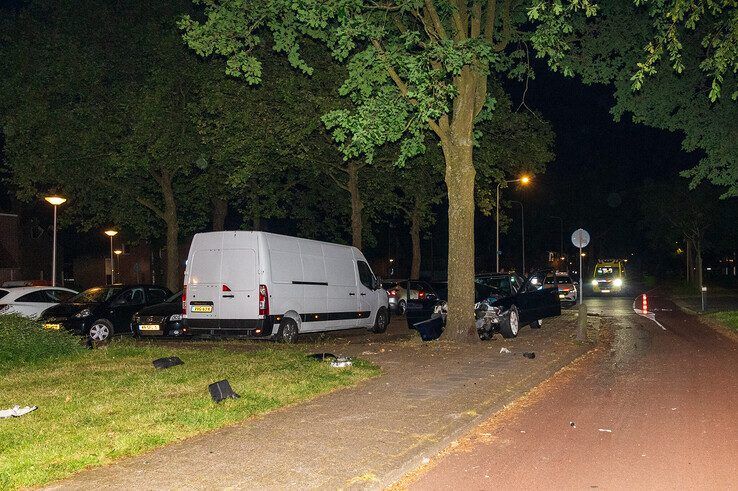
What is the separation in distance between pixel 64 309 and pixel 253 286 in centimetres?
637

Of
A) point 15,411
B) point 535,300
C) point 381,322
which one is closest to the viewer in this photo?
point 15,411

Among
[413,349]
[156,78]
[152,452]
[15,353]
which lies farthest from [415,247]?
[152,452]

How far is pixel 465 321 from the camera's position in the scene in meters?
14.9

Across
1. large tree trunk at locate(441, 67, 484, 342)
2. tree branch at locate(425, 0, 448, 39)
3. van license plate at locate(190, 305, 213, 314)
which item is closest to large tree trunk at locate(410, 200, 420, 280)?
large tree trunk at locate(441, 67, 484, 342)

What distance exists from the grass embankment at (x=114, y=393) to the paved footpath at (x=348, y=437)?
0.31 metres

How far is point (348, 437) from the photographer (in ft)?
22.4

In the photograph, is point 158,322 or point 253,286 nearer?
point 253,286

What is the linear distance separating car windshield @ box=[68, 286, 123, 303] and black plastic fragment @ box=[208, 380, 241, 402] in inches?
432

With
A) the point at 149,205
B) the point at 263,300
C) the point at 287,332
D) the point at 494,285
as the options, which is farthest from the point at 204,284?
the point at 149,205

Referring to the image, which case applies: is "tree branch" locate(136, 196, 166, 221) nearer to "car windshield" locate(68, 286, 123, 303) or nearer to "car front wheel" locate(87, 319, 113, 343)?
"car windshield" locate(68, 286, 123, 303)

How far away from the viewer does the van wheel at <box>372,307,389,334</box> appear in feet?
64.2

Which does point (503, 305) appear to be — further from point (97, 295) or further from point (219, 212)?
point (219, 212)

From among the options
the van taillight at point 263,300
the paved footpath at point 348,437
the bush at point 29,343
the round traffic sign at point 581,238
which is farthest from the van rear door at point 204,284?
the round traffic sign at point 581,238

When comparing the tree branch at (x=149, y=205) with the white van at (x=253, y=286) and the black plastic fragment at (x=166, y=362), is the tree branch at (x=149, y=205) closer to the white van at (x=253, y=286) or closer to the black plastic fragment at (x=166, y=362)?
the white van at (x=253, y=286)
